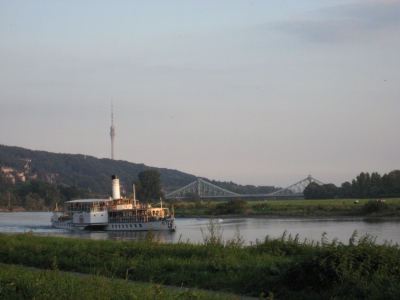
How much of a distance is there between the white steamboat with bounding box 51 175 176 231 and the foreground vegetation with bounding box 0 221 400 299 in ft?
105

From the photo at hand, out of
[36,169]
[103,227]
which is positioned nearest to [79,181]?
[36,169]

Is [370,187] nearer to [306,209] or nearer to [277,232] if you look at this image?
[306,209]

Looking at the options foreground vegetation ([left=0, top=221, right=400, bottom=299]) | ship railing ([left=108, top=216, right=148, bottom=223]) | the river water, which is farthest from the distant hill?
foreground vegetation ([left=0, top=221, right=400, bottom=299])

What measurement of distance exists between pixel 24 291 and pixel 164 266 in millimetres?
3698

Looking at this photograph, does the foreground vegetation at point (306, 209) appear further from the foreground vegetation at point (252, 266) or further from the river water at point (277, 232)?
the foreground vegetation at point (252, 266)

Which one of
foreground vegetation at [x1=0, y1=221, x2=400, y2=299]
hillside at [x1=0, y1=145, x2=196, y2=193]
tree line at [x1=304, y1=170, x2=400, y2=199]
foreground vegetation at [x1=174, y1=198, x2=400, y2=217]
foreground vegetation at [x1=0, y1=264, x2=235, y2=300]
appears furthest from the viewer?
hillside at [x1=0, y1=145, x2=196, y2=193]

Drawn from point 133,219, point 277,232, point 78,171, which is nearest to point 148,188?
point 133,219

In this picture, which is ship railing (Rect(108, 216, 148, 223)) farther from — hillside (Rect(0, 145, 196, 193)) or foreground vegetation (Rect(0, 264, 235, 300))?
hillside (Rect(0, 145, 196, 193))

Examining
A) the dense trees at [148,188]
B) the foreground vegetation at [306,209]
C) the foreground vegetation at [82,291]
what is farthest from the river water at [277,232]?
the dense trees at [148,188]

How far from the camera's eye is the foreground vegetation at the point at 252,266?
8.22 metres

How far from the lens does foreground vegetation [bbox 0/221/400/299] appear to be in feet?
27.0

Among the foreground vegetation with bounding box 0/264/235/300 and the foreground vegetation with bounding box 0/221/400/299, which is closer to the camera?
the foreground vegetation with bounding box 0/264/235/300

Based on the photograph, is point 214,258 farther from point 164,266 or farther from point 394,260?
point 394,260

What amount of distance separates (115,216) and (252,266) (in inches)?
1587
